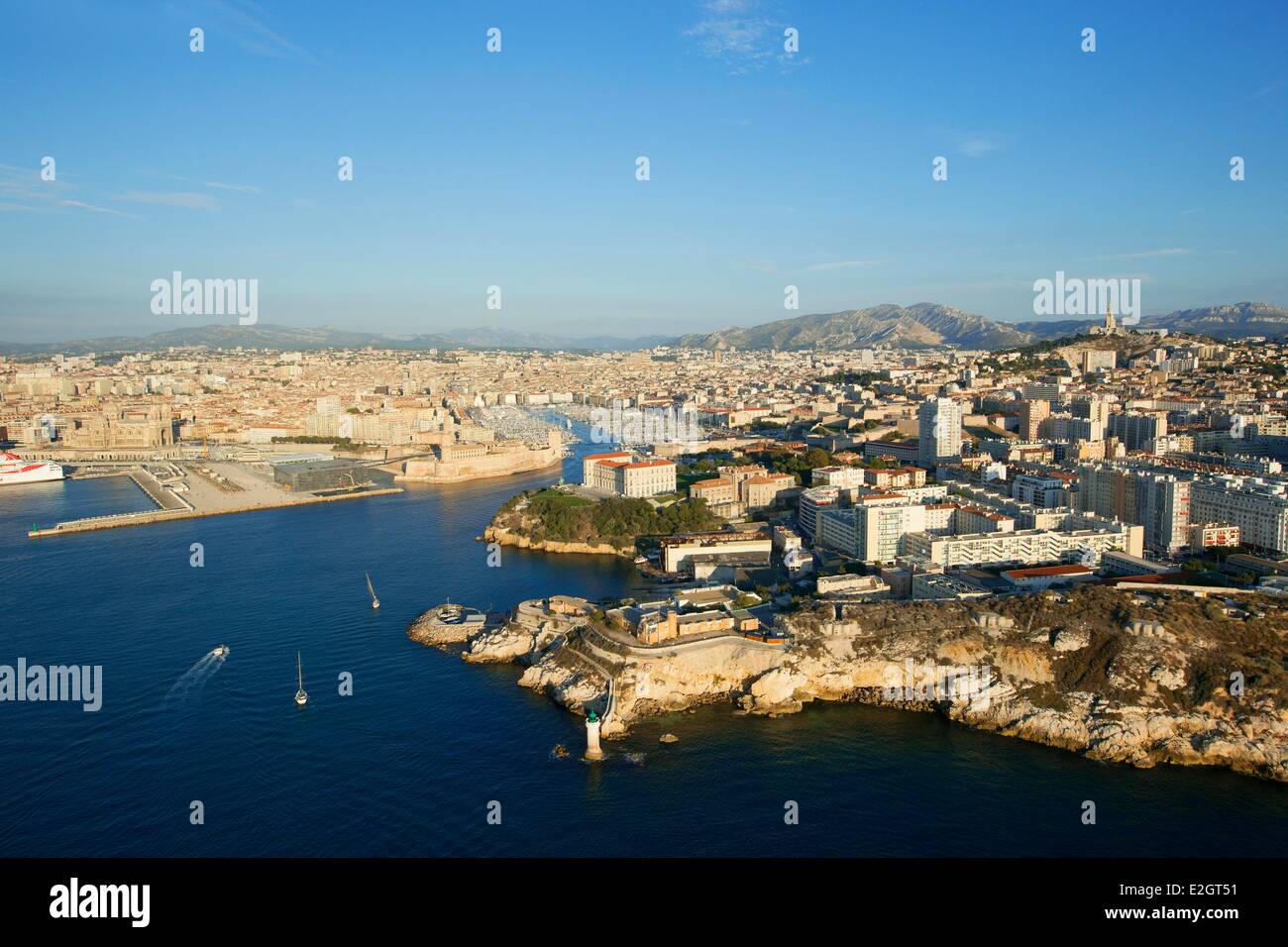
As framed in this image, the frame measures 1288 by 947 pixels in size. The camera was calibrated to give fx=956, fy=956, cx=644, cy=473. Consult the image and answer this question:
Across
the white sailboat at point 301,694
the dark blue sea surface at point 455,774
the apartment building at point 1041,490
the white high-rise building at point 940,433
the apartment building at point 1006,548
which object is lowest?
the dark blue sea surface at point 455,774

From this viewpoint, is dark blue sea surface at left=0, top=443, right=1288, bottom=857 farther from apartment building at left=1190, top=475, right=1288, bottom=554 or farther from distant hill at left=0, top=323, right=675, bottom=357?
distant hill at left=0, top=323, right=675, bottom=357

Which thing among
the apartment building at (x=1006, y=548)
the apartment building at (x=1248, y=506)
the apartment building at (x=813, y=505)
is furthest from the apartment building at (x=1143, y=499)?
the apartment building at (x=813, y=505)

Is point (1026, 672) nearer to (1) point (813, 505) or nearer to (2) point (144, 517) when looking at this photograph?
(1) point (813, 505)

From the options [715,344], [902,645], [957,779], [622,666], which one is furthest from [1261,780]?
[715,344]

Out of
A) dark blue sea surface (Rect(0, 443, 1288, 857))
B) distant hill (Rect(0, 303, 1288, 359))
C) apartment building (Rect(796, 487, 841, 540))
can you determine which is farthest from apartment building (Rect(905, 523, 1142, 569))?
distant hill (Rect(0, 303, 1288, 359))

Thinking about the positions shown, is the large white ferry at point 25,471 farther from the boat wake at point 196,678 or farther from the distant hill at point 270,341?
the distant hill at point 270,341

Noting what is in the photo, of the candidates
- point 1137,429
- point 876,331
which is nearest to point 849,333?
point 876,331
